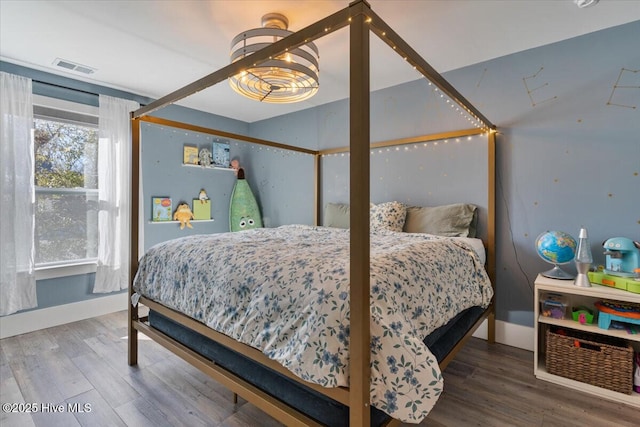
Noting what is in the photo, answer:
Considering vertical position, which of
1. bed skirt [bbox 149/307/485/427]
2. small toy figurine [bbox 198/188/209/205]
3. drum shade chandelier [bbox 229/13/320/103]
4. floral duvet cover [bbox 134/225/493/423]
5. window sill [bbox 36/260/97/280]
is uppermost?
drum shade chandelier [bbox 229/13/320/103]

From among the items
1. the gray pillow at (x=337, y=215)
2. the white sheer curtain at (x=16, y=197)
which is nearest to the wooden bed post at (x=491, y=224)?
the gray pillow at (x=337, y=215)

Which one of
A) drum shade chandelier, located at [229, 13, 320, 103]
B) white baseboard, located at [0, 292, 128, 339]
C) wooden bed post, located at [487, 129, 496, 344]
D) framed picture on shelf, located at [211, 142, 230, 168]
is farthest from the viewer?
framed picture on shelf, located at [211, 142, 230, 168]

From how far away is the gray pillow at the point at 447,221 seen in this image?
8.18 feet

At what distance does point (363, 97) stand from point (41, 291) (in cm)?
333

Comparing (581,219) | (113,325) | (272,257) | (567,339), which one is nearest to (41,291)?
(113,325)

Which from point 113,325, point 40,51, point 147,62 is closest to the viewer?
point 40,51

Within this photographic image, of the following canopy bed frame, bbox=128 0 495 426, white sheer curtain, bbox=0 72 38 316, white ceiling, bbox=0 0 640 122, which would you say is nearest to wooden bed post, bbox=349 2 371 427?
canopy bed frame, bbox=128 0 495 426

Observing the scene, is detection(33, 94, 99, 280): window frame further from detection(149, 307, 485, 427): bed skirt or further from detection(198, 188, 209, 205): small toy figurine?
detection(149, 307, 485, 427): bed skirt

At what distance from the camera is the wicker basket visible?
1722mm

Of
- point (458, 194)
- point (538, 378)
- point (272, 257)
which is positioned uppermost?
point (458, 194)

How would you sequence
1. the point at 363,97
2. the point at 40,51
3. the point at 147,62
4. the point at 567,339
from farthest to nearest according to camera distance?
1. the point at 147,62
2. the point at 40,51
3. the point at 567,339
4. the point at 363,97

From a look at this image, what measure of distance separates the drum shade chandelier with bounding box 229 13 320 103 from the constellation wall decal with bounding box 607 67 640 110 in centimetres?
197

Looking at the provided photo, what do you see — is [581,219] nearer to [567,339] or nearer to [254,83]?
[567,339]

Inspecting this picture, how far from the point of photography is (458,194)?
2.69m
